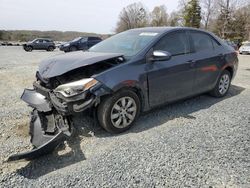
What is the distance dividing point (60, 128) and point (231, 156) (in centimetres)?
228

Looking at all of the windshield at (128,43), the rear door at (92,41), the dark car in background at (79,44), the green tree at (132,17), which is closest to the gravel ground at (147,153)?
the windshield at (128,43)

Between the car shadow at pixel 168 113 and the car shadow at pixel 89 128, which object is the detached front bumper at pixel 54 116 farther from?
the car shadow at pixel 168 113

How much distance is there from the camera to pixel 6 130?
12.7ft

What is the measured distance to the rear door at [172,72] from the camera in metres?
4.14

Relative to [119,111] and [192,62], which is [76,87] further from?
[192,62]

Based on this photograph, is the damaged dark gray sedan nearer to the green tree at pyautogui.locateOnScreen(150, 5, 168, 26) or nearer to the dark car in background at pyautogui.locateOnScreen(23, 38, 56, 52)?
the dark car in background at pyautogui.locateOnScreen(23, 38, 56, 52)

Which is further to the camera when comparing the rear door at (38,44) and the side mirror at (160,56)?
the rear door at (38,44)

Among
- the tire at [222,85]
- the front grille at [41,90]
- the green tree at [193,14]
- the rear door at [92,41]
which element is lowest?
the rear door at [92,41]

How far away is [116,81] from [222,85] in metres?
3.25

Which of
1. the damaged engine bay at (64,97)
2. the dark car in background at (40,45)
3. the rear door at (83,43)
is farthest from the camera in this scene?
the dark car in background at (40,45)

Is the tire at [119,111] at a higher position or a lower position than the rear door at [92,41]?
higher

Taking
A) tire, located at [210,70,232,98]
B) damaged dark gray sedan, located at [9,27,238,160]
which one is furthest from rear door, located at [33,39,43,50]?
tire, located at [210,70,232,98]

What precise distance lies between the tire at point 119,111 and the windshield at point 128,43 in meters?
0.75

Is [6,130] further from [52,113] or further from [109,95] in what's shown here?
[109,95]
